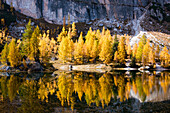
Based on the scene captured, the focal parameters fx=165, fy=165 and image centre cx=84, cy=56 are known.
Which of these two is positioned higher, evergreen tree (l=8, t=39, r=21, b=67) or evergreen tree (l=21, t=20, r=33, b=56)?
evergreen tree (l=21, t=20, r=33, b=56)

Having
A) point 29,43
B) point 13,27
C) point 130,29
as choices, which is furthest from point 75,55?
point 130,29

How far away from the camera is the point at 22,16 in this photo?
198000mm

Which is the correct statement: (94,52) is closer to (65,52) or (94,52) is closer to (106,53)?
(106,53)

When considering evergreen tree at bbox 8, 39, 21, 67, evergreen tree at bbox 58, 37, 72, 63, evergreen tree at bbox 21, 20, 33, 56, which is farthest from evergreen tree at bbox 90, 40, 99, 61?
evergreen tree at bbox 8, 39, 21, 67

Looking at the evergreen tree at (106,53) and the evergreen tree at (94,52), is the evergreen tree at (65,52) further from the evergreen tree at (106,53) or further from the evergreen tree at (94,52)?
the evergreen tree at (106,53)

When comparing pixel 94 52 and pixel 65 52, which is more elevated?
pixel 65 52

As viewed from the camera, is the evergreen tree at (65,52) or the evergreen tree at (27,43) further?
the evergreen tree at (65,52)

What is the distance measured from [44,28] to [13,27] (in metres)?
31.7

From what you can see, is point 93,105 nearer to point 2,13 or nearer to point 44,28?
point 44,28

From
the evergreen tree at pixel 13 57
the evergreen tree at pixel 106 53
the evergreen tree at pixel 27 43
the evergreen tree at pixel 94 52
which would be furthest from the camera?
the evergreen tree at pixel 94 52

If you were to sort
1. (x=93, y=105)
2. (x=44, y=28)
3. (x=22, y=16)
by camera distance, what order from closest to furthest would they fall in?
(x=93, y=105) < (x=44, y=28) < (x=22, y=16)

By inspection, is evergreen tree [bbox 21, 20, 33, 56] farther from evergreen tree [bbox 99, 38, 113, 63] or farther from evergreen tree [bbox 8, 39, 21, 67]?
evergreen tree [bbox 99, 38, 113, 63]

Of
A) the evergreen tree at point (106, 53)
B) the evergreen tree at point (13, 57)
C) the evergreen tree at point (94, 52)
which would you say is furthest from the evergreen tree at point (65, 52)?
the evergreen tree at point (13, 57)

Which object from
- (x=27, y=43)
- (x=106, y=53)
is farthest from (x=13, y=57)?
(x=106, y=53)
